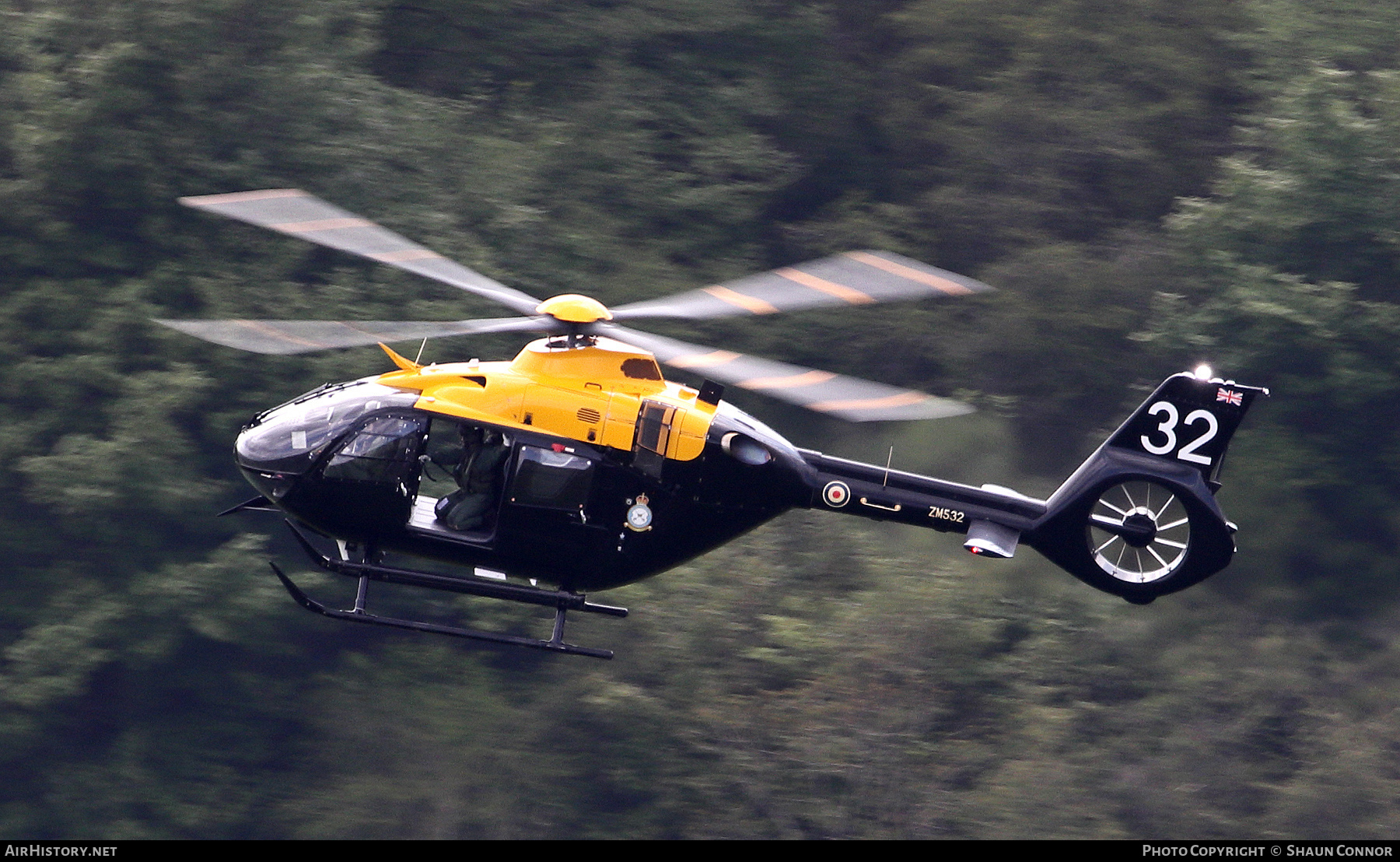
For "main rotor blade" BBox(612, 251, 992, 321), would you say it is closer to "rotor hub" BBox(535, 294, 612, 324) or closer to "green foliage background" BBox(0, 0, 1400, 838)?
"rotor hub" BBox(535, 294, 612, 324)

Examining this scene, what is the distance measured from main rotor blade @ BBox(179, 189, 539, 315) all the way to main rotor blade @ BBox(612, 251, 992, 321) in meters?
0.97

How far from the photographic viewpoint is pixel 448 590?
33.2ft

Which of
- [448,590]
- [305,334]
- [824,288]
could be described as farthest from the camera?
[448,590]

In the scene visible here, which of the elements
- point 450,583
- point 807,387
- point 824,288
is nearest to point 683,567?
point 450,583

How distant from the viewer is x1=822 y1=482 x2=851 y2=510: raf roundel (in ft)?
34.2

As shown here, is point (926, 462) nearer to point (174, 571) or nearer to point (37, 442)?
point (174, 571)

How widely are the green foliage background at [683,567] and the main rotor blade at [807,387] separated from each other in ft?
24.5

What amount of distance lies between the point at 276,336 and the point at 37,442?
1005cm

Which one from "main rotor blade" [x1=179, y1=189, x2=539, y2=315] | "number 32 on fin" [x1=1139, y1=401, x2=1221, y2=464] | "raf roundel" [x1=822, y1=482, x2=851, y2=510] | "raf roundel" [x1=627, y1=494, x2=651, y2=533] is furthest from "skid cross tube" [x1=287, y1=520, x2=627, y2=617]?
"number 32 on fin" [x1=1139, y1=401, x2=1221, y2=464]

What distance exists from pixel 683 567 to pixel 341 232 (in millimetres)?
8881

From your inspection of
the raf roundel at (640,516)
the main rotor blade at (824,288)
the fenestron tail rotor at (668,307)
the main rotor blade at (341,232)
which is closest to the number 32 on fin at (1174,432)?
the main rotor blade at (824,288)

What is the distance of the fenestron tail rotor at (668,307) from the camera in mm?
8938

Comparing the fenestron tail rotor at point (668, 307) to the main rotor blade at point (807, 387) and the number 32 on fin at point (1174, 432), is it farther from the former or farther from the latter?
the number 32 on fin at point (1174, 432)

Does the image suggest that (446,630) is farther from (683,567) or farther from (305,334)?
(683,567)
